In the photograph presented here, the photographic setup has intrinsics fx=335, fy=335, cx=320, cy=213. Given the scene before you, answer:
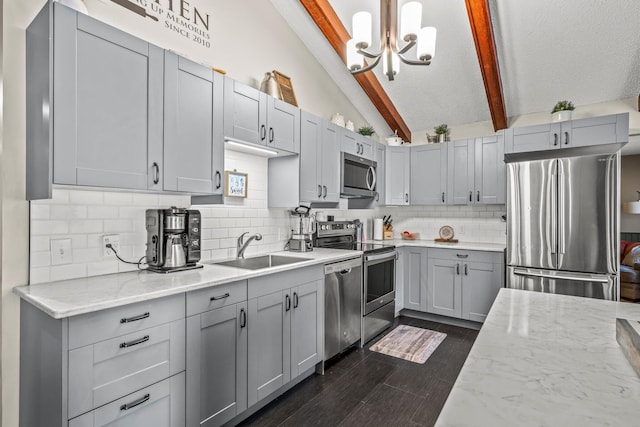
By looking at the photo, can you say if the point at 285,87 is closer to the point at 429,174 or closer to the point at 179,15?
the point at 179,15

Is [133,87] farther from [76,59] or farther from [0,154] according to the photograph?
[0,154]

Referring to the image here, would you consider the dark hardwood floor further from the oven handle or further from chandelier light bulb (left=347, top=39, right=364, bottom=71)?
chandelier light bulb (left=347, top=39, right=364, bottom=71)

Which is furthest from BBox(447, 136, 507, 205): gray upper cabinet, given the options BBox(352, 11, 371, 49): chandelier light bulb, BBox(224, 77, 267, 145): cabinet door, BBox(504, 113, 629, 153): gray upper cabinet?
BBox(224, 77, 267, 145): cabinet door

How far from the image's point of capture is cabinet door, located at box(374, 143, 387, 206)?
14.5 feet

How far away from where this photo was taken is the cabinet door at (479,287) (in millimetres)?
3750

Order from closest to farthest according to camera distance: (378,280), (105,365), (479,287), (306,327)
Answer: (105,365) < (306,327) < (378,280) < (479,287)

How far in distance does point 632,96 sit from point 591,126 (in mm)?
744

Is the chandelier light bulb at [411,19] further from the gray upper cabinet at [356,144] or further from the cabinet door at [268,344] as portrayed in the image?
the cabinet door at [268,344]

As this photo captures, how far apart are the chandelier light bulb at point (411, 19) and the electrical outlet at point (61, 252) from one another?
2.37 meters

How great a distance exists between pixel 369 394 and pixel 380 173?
279cm

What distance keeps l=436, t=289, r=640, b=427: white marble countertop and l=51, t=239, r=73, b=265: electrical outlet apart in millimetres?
2012

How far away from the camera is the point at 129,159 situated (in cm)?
184

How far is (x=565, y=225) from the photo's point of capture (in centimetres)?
330

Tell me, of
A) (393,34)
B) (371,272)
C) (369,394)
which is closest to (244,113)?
(393,34)
